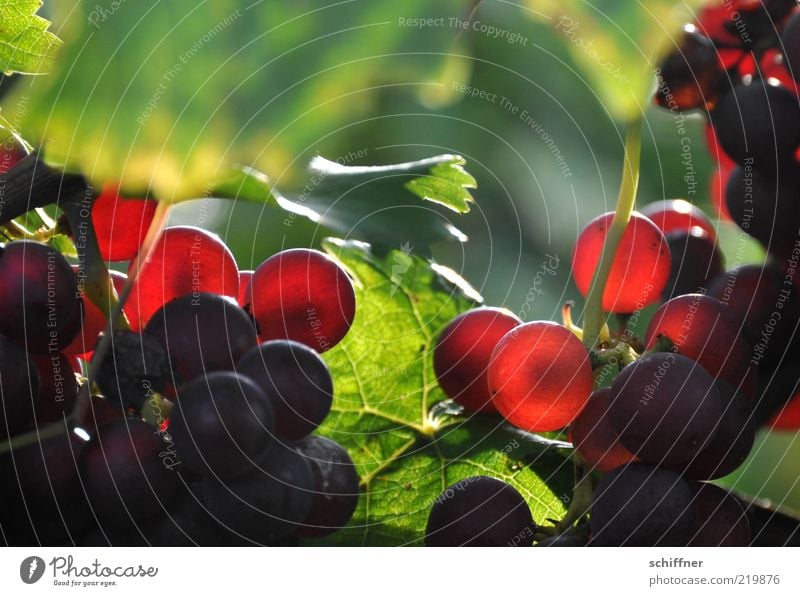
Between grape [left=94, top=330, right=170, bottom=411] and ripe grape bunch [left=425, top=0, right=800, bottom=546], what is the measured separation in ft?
0.41

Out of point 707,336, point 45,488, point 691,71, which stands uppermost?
point 691,71

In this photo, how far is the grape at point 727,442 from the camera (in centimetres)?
39

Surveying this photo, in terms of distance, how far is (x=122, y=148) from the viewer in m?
0.38

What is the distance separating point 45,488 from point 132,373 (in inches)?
2.2

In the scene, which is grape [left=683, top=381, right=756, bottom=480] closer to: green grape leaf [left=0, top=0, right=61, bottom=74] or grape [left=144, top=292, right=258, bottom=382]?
grape [left=144, top=292, right=258, bottom=382]

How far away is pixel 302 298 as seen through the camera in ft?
1.38

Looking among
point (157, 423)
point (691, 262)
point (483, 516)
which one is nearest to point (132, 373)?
point (157, 423)

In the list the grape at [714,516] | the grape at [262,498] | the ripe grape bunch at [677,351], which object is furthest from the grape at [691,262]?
the grape at [262,498]

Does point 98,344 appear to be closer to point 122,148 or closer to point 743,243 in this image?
point 122,148

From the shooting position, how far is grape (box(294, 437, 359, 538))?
0.39m

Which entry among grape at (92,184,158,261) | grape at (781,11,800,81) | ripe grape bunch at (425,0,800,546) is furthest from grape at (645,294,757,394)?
grape at (92,184,158,261)

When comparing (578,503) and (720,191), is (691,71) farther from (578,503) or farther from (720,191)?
(578,503)

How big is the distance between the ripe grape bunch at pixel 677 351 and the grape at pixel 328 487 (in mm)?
37
